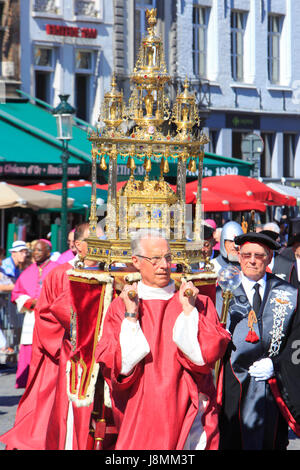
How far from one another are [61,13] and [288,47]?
29.6 ft

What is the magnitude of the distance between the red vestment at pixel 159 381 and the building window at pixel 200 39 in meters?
24.9

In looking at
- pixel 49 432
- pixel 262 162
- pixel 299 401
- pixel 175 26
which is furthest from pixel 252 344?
pixel 262 162

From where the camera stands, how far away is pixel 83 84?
27.1 meters

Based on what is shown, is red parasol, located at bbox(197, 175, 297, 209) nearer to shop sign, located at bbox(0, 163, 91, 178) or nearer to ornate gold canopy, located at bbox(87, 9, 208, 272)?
shop sign, located at bbox(0, 163, 91, 178)

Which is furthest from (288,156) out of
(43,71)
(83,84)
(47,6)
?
(47,6)

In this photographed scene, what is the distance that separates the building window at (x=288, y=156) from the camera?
3356 centimetres

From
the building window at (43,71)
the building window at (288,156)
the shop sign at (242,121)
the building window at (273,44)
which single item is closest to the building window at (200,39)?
the shop sign at (242,121)

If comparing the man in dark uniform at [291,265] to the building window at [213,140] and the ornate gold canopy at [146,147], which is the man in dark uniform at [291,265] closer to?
the ornate gold canopy at [146,147]

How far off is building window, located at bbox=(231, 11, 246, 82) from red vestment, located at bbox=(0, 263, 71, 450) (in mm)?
23745

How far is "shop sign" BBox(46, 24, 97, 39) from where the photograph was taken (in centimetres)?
2589

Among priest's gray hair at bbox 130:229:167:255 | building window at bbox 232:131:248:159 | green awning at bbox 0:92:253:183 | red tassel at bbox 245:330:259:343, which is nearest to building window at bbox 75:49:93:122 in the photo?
green awning at bbox 0:92:253:183

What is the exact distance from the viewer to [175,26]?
2912cm

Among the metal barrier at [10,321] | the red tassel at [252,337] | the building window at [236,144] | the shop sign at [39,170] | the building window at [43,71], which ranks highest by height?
the building window at [43,71]
